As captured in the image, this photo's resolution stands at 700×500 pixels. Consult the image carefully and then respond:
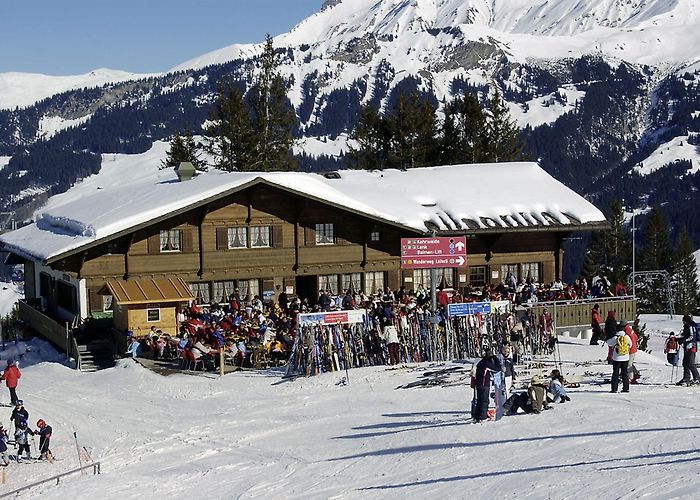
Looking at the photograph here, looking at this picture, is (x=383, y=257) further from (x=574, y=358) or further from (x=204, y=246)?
(x=574, y=358)

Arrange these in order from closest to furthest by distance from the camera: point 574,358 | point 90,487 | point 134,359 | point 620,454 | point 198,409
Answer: point 620,454
point 90,487
point 198,409
point 574,358
point 134,359

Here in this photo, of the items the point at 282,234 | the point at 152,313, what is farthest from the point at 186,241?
the point at 152,313

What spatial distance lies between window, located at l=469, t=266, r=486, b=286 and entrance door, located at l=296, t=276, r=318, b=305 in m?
6.07

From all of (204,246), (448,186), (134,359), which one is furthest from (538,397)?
(448,186)

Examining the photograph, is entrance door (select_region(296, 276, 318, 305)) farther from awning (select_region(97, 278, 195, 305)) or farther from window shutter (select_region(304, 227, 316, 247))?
awning (select_region(97, 278, 195, 305))

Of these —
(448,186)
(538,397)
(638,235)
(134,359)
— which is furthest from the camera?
(638,235)

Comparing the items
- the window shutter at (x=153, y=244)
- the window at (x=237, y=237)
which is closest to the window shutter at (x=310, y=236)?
the window at (x=237, y=237)

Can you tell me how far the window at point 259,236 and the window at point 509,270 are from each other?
9278mm

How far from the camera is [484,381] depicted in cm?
1906

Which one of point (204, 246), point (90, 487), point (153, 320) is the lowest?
point (90, 487)

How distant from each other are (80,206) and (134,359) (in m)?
13.6

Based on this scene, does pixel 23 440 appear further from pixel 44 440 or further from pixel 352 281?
pixel 352 281

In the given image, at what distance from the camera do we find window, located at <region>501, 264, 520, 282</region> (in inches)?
1574

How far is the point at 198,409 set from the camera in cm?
2389
